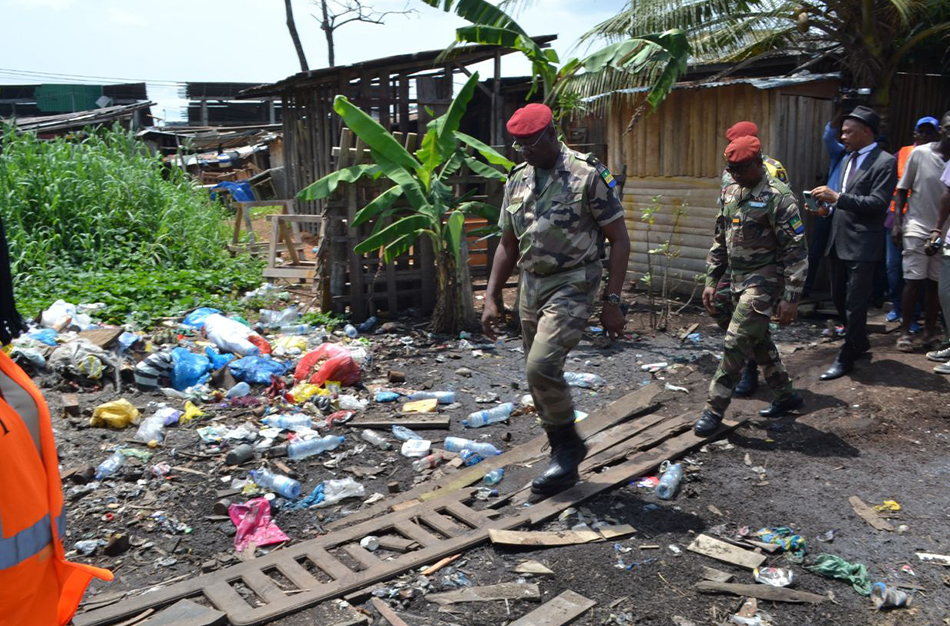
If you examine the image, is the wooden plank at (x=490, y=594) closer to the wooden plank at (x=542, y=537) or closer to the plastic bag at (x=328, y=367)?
the wooden plank at (x=542, y=537)

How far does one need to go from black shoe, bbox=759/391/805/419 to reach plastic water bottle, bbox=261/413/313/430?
3.18 m

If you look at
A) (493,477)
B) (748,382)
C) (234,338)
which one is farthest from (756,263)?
(234,338)

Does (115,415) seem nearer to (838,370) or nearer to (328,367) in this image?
(328,367)

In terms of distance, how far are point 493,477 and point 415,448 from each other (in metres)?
0.72

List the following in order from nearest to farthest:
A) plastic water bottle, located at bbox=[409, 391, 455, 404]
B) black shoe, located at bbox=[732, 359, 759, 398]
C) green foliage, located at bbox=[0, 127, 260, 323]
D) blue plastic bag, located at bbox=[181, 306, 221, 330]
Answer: black shoe, located at bbox=[732, 359, 759, 398] → plastic water bottle, located at bbox=[409, 391, 455, 404] → blue plastic bag, located at bbox=[181, 306, 221, 330] → green foliage, located at bbox=[0, 127, 260, 323]

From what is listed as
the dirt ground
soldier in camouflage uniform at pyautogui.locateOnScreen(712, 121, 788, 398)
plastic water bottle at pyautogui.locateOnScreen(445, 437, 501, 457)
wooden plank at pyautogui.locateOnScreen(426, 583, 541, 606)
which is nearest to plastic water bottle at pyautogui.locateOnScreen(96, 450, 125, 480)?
the dirt ground

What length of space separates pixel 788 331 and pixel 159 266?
7499mm

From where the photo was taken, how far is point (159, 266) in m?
9.84

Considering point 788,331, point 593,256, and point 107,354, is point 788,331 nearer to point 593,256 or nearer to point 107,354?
point 593,256

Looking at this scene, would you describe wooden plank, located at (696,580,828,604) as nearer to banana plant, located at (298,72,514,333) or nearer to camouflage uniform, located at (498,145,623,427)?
camouflage uniform, located at (498,145,623,427)

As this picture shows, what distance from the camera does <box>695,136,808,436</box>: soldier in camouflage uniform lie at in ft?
15.1

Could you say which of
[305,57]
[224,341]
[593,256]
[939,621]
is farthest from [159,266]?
[305,57]

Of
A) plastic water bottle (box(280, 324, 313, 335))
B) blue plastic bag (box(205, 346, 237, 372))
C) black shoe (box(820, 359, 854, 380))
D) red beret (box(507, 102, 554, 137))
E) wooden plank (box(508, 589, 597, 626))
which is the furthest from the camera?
plastic water bottle (box(280, 324, 313, 335))

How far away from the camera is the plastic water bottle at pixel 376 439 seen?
525 centimetres
